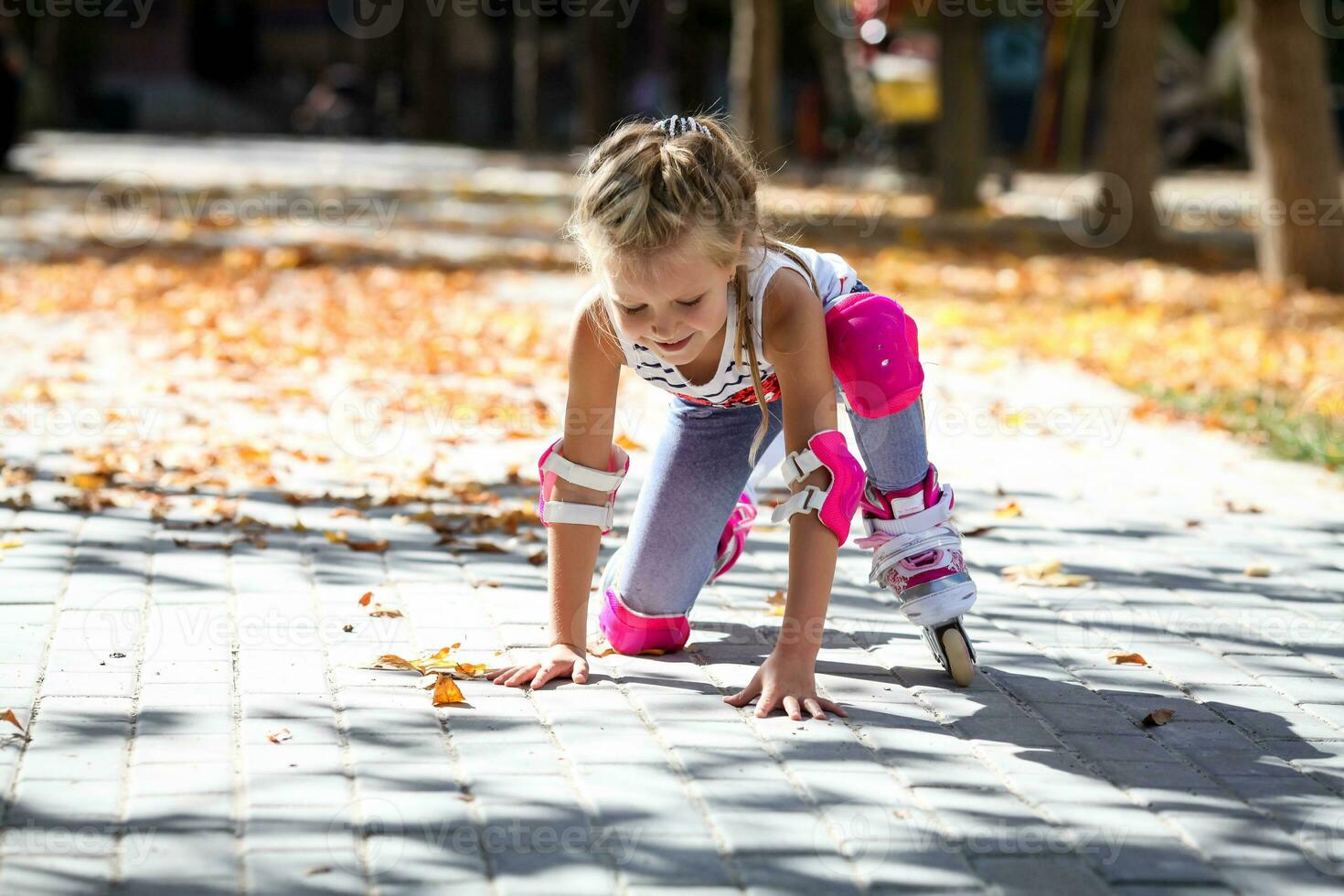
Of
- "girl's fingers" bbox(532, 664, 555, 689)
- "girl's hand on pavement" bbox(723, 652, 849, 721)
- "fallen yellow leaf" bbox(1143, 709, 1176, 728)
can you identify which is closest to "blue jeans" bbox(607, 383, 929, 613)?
"girl's fingers" bbox(532, 664, 555, 689)

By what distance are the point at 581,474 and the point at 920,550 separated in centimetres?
85

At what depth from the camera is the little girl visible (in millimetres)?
3461

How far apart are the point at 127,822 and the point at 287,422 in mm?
4343

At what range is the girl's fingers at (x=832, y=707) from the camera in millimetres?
3686

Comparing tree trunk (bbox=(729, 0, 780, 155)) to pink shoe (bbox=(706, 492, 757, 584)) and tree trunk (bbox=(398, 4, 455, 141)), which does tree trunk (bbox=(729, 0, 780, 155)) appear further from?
tree trunk (bbox=(398, 4, 455, 141))

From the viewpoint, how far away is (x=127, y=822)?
2.98 metres

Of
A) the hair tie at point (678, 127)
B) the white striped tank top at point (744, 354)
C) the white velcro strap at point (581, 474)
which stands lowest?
the white velcro strap at point (581, 474)

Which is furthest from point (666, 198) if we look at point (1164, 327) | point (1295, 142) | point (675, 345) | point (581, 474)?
point (1295, 142)

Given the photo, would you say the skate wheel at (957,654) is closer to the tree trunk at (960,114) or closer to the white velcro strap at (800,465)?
the white velcro strap at (800,465)

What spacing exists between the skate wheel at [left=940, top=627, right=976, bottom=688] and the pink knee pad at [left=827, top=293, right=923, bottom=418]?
0.56 metres

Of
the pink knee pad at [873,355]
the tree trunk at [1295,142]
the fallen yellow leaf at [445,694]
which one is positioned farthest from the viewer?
the tree trunk at [1295,142]

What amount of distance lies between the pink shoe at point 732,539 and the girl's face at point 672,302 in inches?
41.4

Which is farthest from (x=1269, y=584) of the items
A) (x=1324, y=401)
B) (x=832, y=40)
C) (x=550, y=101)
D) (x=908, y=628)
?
(x=550, y=101)

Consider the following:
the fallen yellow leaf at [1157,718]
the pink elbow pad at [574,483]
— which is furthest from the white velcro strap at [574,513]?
the fallen yellow leaf at [1157,718]
